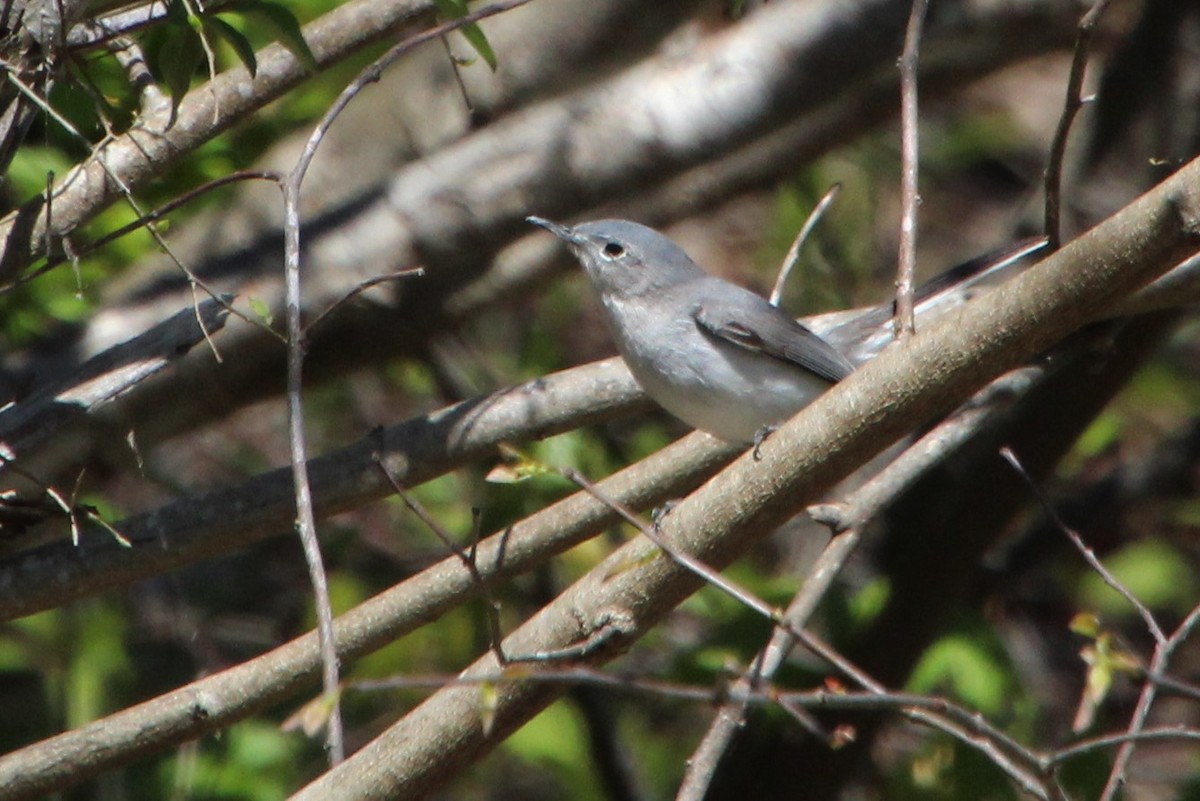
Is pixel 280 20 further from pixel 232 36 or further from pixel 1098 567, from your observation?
pixel 1098 567

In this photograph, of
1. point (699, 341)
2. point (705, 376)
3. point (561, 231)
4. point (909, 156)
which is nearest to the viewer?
point (909, 156)

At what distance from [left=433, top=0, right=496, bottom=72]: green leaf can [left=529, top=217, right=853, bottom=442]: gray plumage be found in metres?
0.88

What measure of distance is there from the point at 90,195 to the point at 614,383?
1265 millimetres

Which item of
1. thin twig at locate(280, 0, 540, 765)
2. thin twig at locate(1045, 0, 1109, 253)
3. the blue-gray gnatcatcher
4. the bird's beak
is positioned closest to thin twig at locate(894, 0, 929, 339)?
thin twig at locate(1045, 0, 1109, 253)

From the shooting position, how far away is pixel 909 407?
2.40 m

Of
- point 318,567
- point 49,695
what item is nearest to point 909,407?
point 318,567

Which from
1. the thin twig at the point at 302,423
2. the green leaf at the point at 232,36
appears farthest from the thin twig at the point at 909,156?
the green leaf at the point at 232,36

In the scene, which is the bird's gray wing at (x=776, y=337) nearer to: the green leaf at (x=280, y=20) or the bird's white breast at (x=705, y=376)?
the bird's white breast at (x=705, y=376)

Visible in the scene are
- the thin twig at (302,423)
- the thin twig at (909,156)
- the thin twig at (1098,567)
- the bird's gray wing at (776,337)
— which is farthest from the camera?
the bird's gray wing at (776,337)

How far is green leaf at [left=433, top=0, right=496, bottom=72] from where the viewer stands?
273 centimetres

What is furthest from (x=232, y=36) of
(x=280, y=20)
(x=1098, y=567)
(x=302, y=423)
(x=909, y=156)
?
(x=1098, y=567)

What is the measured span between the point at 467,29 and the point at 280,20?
16.9 inches

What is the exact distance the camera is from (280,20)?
2.64 m

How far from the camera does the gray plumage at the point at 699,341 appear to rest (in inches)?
140
